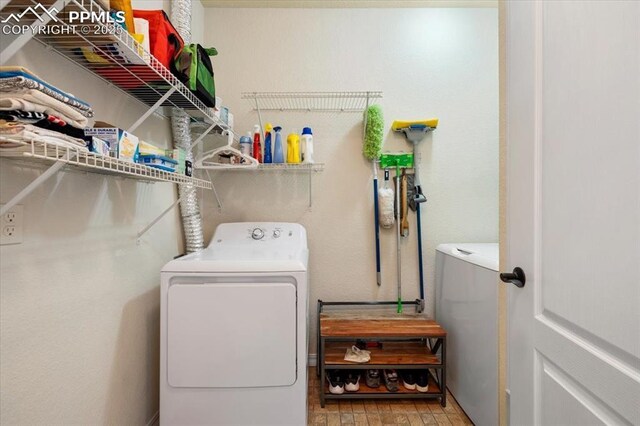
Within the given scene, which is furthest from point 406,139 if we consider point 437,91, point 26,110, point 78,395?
point 78,395

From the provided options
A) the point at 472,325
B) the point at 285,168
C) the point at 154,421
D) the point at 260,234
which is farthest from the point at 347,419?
the point at 285,168

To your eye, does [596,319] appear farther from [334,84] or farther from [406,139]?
[334,84]

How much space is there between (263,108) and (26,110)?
175cm

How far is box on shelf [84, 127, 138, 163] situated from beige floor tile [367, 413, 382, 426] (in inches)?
74.5

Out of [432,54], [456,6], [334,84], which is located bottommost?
[334,84]

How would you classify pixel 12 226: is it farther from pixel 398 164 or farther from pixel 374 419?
pixel 398 164

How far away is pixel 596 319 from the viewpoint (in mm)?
711

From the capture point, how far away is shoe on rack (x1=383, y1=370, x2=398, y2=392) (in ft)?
6.10

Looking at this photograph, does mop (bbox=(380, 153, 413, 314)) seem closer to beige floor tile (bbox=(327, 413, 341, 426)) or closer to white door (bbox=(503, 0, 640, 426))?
beige floor tile (bbox=(327, 413, 341, 426))

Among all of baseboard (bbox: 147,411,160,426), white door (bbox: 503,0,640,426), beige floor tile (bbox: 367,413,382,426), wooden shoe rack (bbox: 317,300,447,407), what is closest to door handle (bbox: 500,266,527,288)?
white door (bbox: 503,0,640,426)

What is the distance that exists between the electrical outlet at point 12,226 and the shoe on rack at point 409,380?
209 cm

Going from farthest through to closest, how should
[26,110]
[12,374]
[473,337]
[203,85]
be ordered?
[473,337] < [203,85] < [12,374] < [26,110]

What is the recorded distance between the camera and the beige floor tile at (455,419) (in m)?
1.73

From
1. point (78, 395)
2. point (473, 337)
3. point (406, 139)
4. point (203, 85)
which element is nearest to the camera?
point (78, 395)
